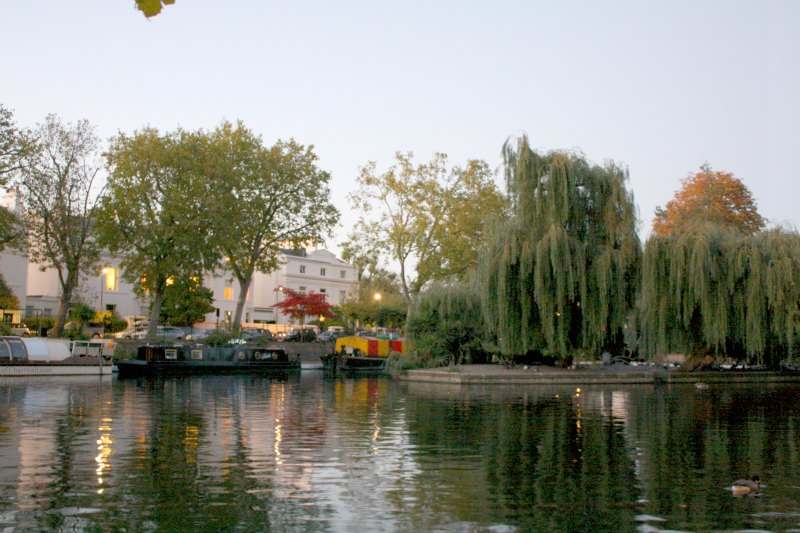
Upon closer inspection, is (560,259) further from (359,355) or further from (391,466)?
(359,355)

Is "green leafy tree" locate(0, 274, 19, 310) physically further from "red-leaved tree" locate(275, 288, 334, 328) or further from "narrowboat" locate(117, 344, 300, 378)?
"red-leaved tree" locate(275, 288, 334, 328)

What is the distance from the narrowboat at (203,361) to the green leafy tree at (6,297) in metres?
15.8

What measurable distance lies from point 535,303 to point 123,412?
2197 cm

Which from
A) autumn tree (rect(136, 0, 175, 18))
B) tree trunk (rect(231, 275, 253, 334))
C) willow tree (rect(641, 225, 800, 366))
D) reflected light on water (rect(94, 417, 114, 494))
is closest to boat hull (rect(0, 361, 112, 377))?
tree trunk (rect(231, 275, 253, 334))

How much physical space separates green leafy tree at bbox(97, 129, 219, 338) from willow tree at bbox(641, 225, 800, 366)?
1076 inches

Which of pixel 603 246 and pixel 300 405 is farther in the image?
pixel 603 246

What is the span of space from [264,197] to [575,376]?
2738cm

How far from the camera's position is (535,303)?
140 ft

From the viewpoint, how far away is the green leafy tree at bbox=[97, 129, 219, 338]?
5466 cm

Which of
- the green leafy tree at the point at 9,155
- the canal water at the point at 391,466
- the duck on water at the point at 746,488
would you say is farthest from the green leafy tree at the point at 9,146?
the duck on water at the point at 746,488

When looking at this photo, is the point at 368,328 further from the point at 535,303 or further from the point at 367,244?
the point at 535,303

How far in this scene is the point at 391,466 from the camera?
1546 centimetres

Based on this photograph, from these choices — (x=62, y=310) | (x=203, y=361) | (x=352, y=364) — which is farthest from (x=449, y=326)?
(x=62, y=310)

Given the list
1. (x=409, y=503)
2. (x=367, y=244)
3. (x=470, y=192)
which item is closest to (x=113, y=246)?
(x=367, y=244)
